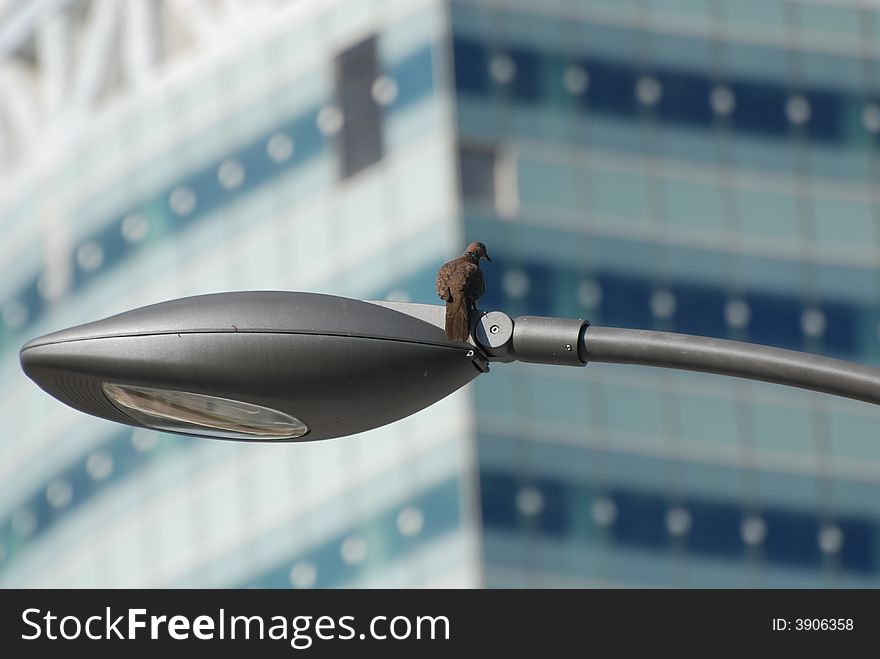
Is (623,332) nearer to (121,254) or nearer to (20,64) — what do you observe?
(121,254)

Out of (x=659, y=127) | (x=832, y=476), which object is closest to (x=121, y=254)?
(x=659, y=127)

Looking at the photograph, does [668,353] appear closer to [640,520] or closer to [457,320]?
[457,320]

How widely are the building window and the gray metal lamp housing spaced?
39253 millimetres

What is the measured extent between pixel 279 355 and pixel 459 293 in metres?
0.68

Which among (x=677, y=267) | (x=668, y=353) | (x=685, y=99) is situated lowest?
(x=668, y=353)

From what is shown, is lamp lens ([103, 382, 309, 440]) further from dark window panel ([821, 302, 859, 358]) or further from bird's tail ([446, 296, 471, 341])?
dark window panel ([821, 302, 859, 358])

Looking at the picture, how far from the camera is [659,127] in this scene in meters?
48.9

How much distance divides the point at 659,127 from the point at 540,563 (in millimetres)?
10118

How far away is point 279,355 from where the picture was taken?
870 centimetres

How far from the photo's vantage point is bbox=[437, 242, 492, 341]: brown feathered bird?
8673 mm

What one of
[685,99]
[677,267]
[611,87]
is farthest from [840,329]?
[611,87]

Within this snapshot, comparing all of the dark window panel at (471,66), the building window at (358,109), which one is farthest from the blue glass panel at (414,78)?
the building window at (358,109)

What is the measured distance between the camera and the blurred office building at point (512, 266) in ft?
147
